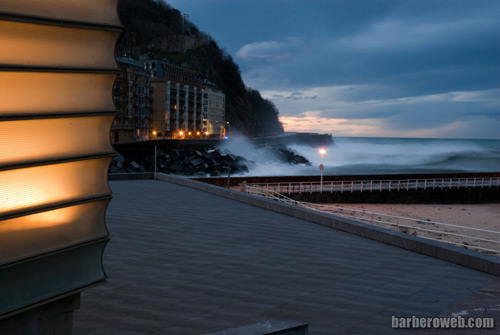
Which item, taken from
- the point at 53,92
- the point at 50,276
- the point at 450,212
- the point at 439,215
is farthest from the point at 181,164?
the point at 53,92

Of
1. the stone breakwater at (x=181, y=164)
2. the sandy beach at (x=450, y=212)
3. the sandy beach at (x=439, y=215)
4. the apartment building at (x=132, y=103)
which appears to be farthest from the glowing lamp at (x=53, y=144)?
the apartment building at (x=132, y=103)

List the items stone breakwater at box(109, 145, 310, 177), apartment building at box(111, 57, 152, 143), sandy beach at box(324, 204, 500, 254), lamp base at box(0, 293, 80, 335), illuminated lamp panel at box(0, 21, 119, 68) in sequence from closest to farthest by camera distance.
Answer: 1. illuminated lamp panel at box(0, 21, 119, 68)
2. lamp base at box(0, 293, 80, 335)
3. sandy beach at box(324, 204, 500, 254)
4. stone breakwater at box(109, 145, 310, 177)
5. apartment building at box(111, 57, 152, 143)

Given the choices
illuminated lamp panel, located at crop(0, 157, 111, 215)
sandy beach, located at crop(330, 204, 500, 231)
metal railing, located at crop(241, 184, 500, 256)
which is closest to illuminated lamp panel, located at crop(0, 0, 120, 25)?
illuminated lamp panel, located at crop(0, 157, 111, 215)

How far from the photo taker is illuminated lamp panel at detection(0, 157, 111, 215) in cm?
371

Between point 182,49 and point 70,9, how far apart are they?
393ft

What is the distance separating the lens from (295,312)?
6.35 metres

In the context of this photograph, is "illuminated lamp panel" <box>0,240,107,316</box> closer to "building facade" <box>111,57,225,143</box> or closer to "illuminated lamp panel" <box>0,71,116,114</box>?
"illuminated lamp panel" <box>0,71,116,114</box>

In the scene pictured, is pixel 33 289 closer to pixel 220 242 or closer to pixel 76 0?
pixel 76 0

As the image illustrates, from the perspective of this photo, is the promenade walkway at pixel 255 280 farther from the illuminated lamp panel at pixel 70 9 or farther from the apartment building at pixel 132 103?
the apartment building at pixel 132 103

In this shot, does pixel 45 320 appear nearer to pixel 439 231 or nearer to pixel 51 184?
pixel 51 184

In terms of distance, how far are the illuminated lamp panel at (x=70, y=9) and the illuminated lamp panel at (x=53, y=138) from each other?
78 cm

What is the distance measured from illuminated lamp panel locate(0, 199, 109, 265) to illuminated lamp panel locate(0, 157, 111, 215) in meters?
0.10

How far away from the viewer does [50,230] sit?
4059mm

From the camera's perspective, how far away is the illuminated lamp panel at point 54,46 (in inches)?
144
